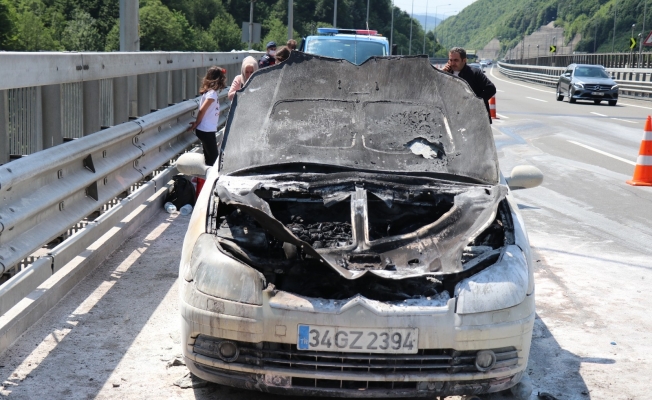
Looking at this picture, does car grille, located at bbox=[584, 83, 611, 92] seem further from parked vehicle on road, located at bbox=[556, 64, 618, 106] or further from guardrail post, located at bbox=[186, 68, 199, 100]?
guardrail post, located at bbox=[186, 68, 199, 100]

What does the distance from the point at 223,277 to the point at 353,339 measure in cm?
72

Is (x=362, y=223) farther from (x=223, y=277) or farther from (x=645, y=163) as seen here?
(x=645, y=163)

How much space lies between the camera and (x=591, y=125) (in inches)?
870

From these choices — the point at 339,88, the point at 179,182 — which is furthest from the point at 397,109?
the point at 179,182

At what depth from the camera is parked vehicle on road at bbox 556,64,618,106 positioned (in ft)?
105

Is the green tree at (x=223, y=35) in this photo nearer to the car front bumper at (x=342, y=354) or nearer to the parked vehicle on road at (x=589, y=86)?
the parked vehicle on road at (x=589, y=86)

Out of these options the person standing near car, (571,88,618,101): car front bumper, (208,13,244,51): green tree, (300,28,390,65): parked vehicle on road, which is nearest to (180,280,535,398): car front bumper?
the person standing near car

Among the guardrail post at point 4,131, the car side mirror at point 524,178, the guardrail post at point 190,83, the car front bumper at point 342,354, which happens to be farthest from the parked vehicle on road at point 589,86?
the car front bumper at point 342,354

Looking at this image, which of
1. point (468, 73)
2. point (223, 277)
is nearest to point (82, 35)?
point (468, 73)

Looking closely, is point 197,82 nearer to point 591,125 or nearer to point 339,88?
point 339,88

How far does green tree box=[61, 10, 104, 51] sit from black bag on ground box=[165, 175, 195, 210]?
72259mm

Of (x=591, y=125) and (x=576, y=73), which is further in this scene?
(x=576, y=73)

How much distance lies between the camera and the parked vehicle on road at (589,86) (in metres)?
31.9

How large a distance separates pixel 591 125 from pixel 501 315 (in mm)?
19069
